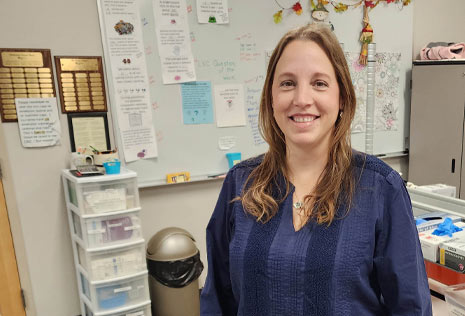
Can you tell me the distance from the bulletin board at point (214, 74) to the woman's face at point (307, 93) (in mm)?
1672

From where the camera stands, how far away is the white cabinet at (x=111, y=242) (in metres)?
2.01

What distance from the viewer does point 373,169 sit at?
895 mm

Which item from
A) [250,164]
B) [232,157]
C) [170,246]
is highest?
[250,164]

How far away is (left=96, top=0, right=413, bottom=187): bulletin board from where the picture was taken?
247 cm

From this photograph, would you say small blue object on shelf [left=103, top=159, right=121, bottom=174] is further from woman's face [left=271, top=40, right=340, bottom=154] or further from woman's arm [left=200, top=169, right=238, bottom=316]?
woman's face [left=271, top=40, right=340, bottom=154]

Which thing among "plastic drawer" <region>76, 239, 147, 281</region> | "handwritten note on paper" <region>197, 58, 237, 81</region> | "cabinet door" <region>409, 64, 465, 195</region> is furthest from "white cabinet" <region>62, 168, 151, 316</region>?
"cabinet door" <region>409, 64, 465, 195</region>

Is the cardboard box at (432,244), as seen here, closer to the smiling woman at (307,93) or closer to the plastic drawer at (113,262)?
the smiling woman at (307,93)

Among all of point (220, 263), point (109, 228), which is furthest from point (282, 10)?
point (220, 263)

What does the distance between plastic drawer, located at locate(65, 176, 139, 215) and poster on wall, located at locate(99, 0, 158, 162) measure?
357mm

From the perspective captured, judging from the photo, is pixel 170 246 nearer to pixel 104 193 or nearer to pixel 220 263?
pixel 104 193

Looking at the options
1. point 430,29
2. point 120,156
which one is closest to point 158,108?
point 120,156

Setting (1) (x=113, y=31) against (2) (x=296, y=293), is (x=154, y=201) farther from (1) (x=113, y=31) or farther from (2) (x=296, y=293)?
(2) (x=296, y=293)

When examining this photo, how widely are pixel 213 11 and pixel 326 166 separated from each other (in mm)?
1927

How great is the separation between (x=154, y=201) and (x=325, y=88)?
6.20ft
